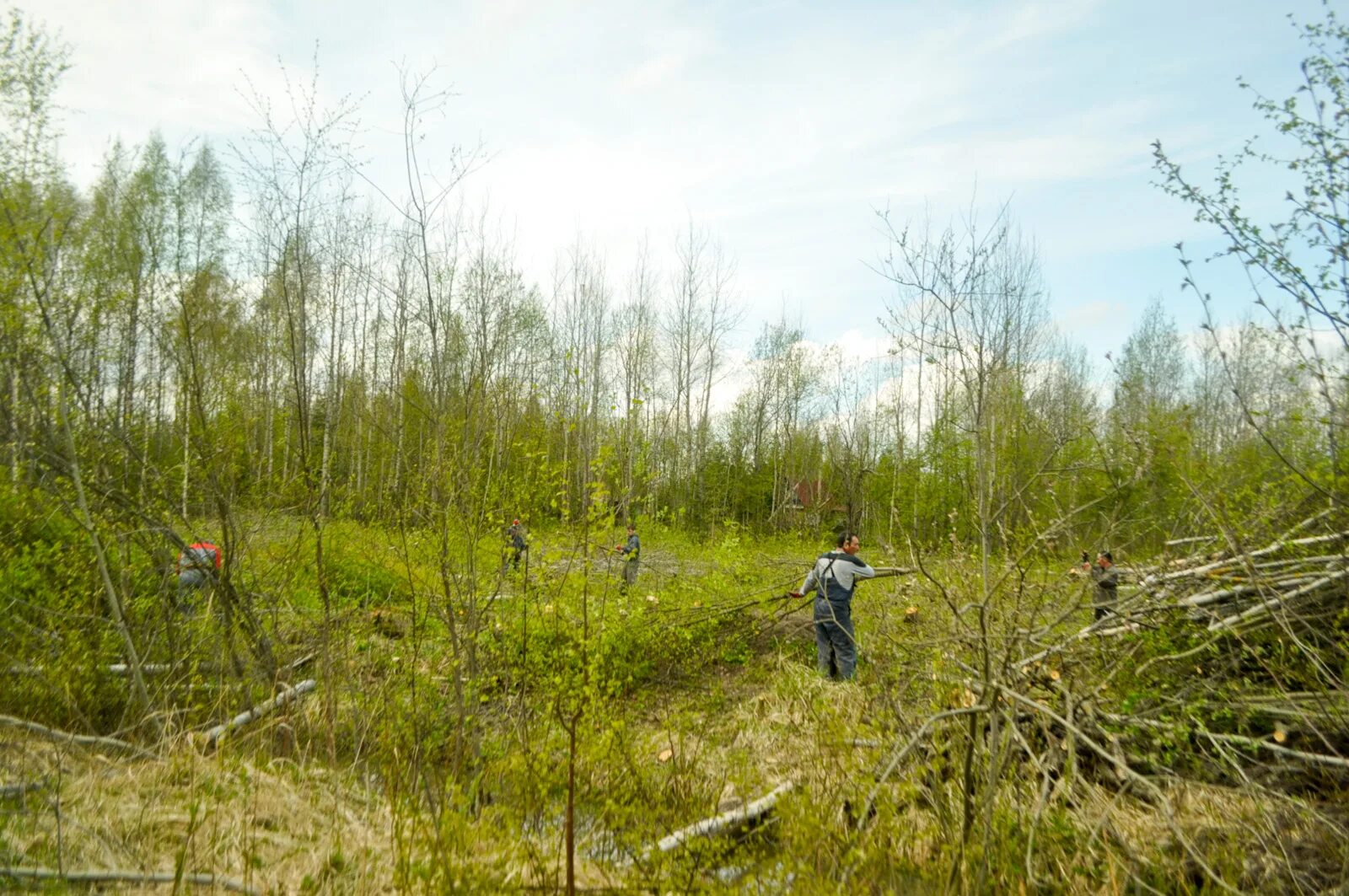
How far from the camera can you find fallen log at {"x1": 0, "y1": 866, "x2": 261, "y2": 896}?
2.95 metres

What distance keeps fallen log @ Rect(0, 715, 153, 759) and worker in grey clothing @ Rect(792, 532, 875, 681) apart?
5.62 m

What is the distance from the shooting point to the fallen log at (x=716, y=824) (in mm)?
3322

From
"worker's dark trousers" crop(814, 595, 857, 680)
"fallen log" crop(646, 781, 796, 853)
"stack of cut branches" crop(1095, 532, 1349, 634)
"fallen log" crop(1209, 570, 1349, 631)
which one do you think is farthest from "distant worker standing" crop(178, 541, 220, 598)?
"fallen log" crop(1209, 570, 1349, 631)

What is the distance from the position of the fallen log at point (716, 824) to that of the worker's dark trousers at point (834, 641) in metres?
3.22

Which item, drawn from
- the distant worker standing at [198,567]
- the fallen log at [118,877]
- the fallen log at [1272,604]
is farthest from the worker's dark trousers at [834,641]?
the fallen log at [118,877]

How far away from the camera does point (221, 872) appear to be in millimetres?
3205

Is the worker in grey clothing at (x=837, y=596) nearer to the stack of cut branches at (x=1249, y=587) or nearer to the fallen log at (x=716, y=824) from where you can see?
the stack of cut branches at (x=1249, y=587)

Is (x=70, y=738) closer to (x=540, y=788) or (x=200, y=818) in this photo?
(x=200, y=818)

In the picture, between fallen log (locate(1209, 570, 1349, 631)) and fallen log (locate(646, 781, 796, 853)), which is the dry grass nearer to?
fallen log (locate(646, 781, 796, 853))

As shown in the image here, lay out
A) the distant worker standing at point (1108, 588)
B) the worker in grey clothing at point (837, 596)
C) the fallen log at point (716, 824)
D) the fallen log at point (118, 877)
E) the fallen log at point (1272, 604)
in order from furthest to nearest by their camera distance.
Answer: the worker in grey clothing at point (837, 596)
the distant worker standing at point (1108, 588)
the fallen log at point (1272, 604)
the fallen log at point (716, 824)
the fallen log at point (118, 877)

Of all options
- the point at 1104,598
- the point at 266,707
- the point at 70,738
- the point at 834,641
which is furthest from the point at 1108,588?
the point at 70,738

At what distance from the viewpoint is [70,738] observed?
439 cm

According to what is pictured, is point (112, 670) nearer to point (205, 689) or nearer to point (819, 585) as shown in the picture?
point (205, 689)

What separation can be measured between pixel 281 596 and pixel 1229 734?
661 cm
